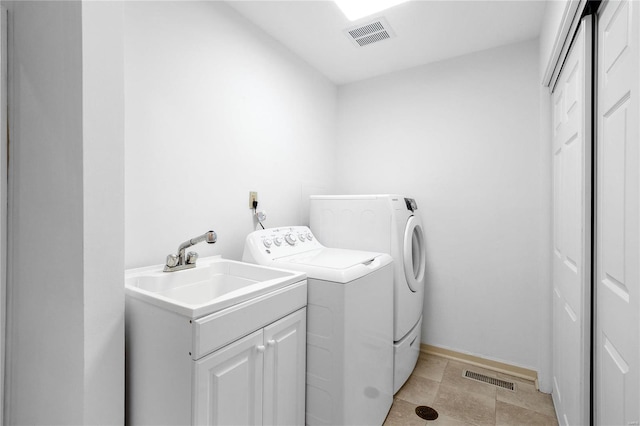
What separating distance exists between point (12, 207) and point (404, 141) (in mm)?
2569

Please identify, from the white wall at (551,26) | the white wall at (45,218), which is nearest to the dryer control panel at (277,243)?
the white wall at (45,218)

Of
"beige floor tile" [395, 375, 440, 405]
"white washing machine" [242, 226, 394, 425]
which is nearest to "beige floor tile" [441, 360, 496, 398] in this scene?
"beige floor tile" [395, 375, 440, 405]

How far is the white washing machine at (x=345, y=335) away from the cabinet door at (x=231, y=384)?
1.18 ft

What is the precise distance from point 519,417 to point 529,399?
251mm

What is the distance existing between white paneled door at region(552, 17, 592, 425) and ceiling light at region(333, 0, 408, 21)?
104 centimetres

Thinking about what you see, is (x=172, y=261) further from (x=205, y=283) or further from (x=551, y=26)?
(x=551, y=26)

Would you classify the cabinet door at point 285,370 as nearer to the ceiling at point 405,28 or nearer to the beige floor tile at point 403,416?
the beige floor tile at point 403,416

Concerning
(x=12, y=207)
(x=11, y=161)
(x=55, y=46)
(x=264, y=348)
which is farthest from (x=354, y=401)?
(x=55, y=46)

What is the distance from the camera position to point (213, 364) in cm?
102

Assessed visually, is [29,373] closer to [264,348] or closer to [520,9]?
[264,348]

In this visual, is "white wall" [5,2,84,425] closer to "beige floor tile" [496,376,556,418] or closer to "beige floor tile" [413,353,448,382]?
→ "beige floor tile" [413,353,448,382]

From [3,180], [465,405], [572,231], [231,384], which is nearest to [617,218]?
[572,231]

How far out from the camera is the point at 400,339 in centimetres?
201

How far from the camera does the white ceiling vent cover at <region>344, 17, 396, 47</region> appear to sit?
2.06 meters
